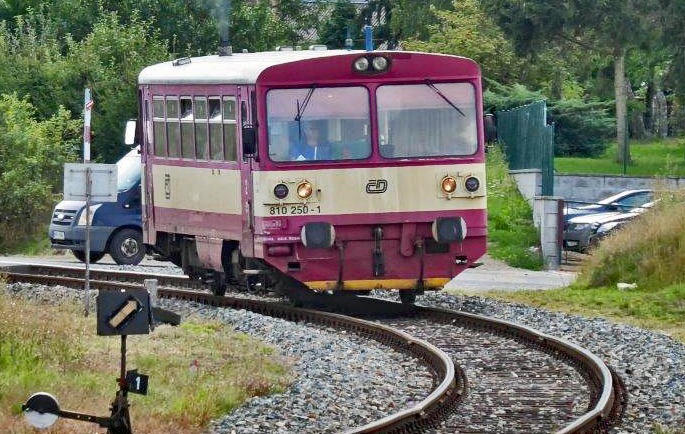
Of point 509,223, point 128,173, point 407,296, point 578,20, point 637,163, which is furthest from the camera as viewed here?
point 637,163

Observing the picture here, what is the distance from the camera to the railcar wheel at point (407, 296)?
2092 centimetres

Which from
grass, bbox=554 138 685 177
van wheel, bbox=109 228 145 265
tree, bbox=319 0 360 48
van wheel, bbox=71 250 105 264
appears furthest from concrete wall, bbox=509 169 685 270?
tree, bbox=319 0 360 48

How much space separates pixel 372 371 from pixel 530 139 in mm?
22508

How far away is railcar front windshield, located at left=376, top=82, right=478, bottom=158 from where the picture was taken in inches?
784

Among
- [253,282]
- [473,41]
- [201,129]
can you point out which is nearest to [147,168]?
[201,129]

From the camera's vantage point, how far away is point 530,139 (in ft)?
122

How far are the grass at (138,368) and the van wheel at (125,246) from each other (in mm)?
11676

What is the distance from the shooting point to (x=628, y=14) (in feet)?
165

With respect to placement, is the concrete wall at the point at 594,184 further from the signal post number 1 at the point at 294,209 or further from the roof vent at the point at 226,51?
the signal post number 1 at the point at 294,209

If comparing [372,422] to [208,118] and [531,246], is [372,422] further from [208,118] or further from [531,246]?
[531,246]

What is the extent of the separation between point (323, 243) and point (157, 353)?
162 inches

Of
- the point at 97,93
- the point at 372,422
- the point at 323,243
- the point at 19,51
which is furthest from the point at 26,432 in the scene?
the point at 19,51

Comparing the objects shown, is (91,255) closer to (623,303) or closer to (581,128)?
(623,303)

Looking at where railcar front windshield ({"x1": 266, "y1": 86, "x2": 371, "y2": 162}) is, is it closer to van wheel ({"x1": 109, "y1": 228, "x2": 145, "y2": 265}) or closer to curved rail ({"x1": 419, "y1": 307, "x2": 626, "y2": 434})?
curved rail ({"x1": 419, "y1": 307, "x2": 626, "y2": 434})
